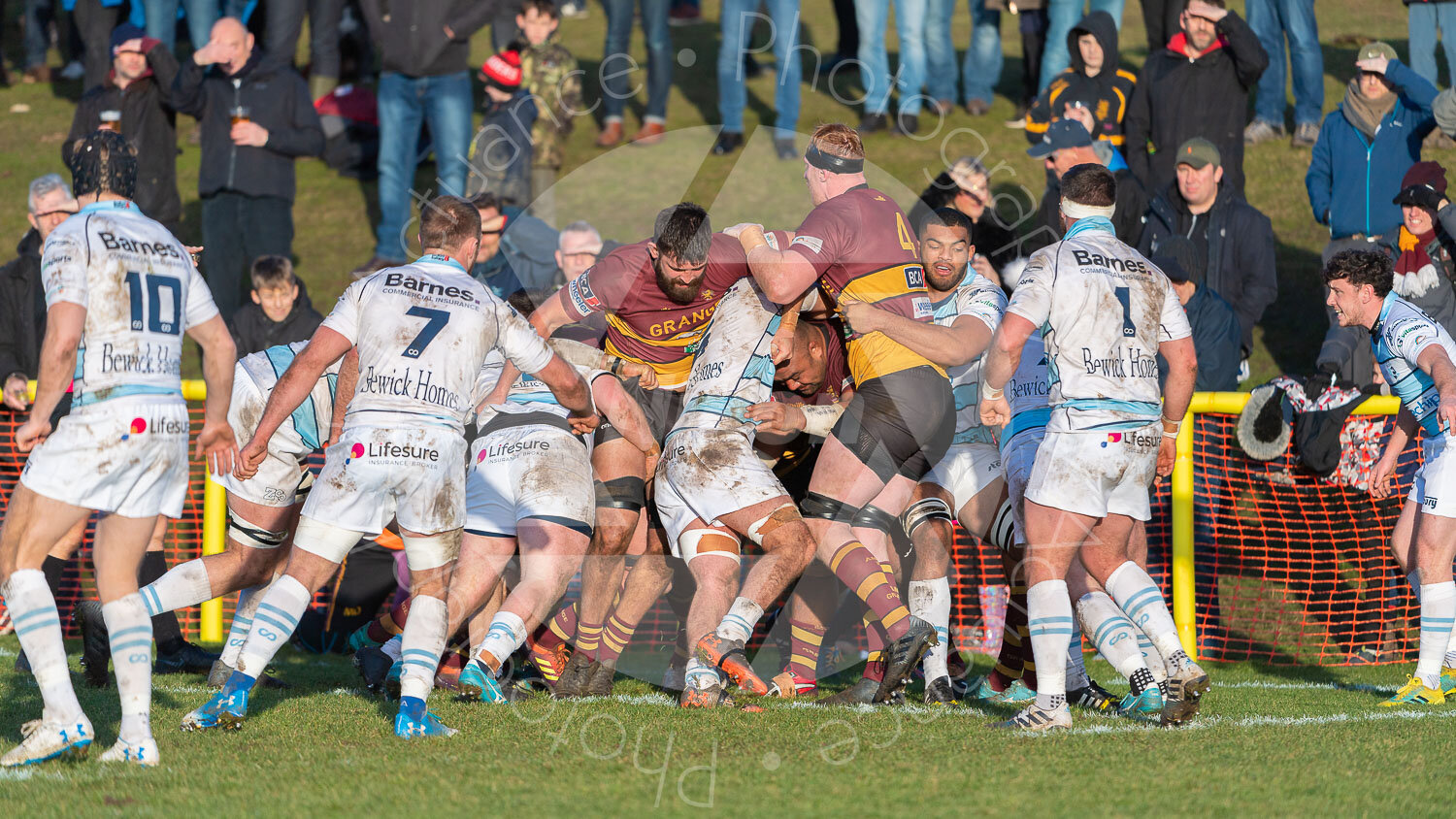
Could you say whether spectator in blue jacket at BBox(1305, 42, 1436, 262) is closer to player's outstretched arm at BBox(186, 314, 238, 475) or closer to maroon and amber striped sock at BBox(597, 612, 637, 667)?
maroon and amber striped sock at BBox(597, 612, 637, 667)

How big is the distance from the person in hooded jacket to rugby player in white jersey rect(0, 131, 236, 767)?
702cm

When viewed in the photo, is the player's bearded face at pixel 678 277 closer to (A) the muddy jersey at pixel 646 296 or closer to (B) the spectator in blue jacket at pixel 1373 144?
(A) the muddy jersey at pixel 646 296

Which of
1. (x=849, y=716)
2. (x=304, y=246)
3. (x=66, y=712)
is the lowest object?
(x=304, y=246)

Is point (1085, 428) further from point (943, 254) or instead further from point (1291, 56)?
point (1291, 56)

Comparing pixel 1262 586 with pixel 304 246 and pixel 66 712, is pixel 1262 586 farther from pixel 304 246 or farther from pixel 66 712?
pixel 304 246

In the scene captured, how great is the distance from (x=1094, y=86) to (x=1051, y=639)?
6190 mm

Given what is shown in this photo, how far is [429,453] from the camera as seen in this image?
577 centimetres

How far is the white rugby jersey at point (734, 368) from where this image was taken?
6.82m

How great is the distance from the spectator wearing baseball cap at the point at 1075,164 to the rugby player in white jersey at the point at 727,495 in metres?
3.06

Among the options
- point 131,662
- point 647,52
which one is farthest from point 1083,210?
point 647,52

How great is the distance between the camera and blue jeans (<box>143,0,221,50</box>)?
1438 centimetres

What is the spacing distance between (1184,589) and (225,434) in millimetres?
5592

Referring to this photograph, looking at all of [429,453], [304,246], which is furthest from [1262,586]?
[304,246]

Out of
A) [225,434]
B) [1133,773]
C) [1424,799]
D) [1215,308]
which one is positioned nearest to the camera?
[1424,799]
